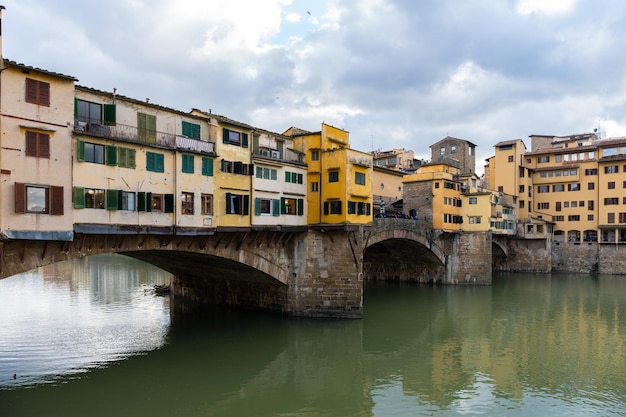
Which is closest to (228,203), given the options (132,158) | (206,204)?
(206,204)

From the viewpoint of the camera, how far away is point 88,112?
67.7ft

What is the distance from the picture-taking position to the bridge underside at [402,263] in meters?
50.2

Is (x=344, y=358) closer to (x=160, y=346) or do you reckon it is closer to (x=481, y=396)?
(x=481, y=396)

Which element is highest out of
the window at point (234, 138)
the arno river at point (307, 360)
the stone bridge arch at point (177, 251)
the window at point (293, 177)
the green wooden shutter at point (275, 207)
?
the window at point (234, 138)

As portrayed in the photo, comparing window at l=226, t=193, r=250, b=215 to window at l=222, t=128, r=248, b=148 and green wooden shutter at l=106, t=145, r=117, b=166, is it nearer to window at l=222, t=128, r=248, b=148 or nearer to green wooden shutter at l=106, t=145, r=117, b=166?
window at l=222, t=128, r=248, b=148

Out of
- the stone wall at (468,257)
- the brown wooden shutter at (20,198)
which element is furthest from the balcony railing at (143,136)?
the stone wall at (468,257)

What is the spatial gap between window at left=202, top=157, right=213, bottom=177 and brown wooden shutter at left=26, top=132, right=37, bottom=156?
8.40 meters

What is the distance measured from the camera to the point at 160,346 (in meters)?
25.2

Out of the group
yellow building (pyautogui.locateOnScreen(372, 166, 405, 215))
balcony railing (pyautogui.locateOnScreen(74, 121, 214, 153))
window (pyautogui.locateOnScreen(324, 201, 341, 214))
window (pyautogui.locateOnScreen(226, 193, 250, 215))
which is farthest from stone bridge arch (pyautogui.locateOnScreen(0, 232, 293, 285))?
yellow building (pyautogui.locateOnScreen(372, 166, 405, 215))

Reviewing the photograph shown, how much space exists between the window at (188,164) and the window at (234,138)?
2.77 m

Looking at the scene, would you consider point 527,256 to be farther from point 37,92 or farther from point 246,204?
point 37,92

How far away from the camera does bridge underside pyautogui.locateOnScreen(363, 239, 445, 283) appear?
5019cm

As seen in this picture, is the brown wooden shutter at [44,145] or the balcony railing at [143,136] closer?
the brown wooden shutter at [44,145]

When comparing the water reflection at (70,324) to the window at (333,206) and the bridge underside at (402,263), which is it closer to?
the window at (333,206)
